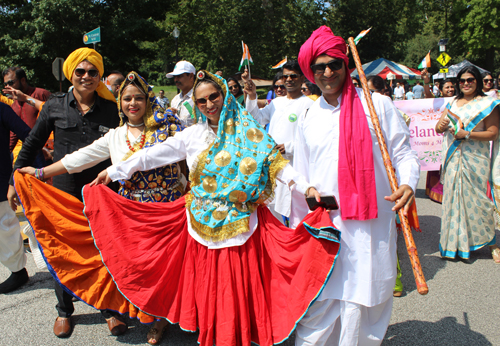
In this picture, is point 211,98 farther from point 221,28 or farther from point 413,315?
point 221,28

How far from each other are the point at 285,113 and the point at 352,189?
2.40 metres

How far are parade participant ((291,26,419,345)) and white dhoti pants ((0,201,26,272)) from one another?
3279 mm

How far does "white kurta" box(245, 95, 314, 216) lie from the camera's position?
14.6ft

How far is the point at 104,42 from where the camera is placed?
66.0 feet

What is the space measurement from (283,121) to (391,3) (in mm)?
40137

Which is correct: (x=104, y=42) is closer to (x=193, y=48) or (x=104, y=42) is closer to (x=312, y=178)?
(x=193, y=48)

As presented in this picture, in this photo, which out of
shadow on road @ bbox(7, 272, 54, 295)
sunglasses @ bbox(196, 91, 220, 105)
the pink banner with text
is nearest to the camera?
sunglasses @ bbox(196, 91, 220, 105)

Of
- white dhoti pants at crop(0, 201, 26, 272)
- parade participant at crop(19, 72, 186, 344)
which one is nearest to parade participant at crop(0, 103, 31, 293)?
white dhoti pants at crop(0, 201, 26, 272)

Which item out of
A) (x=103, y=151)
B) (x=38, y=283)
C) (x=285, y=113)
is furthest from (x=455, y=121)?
(x=38, y=283)

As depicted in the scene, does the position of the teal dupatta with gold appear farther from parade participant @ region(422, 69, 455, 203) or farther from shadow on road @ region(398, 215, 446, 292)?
parade participant @ region(422, 69, 455, 203)

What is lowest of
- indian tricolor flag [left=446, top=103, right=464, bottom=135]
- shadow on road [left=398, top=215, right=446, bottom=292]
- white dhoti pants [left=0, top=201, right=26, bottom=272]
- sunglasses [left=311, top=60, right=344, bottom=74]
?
shadow on road [left=398, top=215, right=446, bottom=292]

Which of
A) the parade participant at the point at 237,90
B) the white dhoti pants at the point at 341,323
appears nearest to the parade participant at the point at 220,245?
the white dhoti pants at the point at 341,323

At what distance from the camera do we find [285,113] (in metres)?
4.78

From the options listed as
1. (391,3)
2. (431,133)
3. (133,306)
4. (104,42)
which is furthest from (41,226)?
(391,3)
